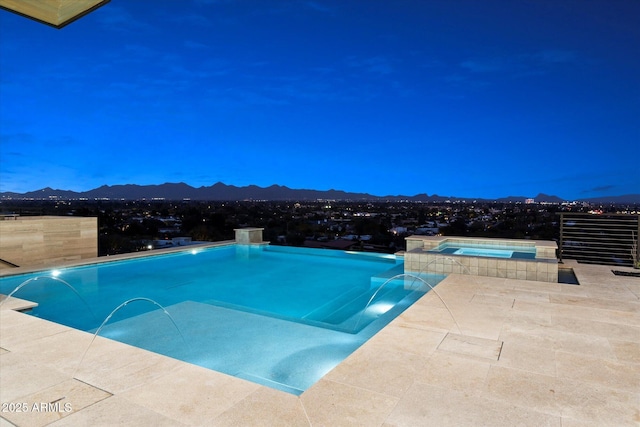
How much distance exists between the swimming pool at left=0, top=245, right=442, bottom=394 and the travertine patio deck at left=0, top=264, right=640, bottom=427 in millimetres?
578

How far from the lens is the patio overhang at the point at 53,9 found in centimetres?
305

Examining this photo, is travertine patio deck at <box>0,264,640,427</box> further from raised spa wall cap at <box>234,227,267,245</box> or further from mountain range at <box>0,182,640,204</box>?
mountain range at <box>0,182,640,204</box>

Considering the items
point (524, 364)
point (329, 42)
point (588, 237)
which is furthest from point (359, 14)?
point (524, 364)

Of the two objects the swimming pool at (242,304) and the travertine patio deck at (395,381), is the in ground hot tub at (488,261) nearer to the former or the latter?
the swimming pool at (242,304)

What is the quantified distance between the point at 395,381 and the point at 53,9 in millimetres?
4105

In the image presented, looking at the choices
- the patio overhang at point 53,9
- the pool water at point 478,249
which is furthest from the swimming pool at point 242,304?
the patio overhang at point 53,9

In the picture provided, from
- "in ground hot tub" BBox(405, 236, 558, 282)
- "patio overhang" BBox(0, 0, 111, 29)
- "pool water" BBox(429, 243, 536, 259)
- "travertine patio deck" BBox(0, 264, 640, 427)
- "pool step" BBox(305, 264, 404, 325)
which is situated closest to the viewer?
"travertine patio deck" BBox(0, 264, 640, 427)

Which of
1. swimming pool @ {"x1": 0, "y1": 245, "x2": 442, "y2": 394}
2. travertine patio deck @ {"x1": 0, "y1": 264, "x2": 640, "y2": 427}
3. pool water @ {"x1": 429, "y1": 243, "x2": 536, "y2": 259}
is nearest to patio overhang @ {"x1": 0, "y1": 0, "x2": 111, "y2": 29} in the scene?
travertine patio deck @ {"x1": 0, "y1": 264, "x2": 640, "y2": 427}

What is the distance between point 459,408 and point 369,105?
73.4 ft

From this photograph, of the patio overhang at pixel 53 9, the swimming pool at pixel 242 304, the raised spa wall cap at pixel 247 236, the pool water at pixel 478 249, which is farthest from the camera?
the raised spa wall cap at pixel 247 236

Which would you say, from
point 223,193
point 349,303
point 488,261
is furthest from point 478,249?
point 223,193

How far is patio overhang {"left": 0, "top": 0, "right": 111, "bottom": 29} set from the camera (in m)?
3.05

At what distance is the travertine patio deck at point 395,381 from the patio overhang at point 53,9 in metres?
2.82

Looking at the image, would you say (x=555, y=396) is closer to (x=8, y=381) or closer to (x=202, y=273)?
(x=8, y=381)
